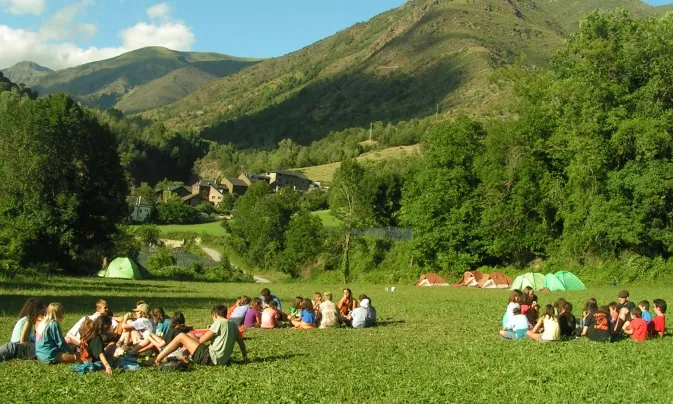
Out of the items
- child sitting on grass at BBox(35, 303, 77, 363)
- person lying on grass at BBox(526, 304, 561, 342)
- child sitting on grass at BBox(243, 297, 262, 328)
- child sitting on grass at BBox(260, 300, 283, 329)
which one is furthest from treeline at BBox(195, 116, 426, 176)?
child sitting on grass at BBox(35, 303, 77, 363)

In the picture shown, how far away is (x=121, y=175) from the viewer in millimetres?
52750

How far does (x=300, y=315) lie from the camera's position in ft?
65.9

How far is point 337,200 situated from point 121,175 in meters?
22.9

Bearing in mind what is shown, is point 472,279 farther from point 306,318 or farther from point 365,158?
point 365,158

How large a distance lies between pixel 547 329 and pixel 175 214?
108266 mm

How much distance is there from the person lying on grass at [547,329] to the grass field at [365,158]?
12247cm

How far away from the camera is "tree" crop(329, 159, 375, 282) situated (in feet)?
211

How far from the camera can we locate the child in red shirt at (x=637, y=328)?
1641 centimetres

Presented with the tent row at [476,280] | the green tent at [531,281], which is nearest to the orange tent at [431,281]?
the tent row at [476,280]

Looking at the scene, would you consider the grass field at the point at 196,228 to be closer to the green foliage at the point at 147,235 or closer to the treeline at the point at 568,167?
the green foliage at the point at 147,235

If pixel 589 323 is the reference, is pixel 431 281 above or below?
below

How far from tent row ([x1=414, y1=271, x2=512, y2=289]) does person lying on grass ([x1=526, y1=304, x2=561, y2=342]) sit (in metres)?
27.9

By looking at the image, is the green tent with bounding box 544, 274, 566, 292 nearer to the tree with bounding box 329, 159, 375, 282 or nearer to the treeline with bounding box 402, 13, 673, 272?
the treeline with bounding box 402, 13, 673, 272

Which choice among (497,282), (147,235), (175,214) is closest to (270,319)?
(497,282)
